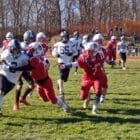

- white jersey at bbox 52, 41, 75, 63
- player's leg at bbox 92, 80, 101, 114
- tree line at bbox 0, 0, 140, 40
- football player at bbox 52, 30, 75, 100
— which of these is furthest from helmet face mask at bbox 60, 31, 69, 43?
tree line at bbox 0, 0, 140, 40

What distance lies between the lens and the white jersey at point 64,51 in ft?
43.5

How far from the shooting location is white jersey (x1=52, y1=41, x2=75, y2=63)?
13.3m

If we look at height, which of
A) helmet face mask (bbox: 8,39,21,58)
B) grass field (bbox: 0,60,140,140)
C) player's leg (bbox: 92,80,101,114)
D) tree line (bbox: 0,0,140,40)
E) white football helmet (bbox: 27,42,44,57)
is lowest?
tree line (bbox: 0,0,140,40)

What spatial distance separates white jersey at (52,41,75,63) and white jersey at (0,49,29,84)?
9.11 ft

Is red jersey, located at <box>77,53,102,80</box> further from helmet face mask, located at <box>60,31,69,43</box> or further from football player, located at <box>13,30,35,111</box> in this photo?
helmet face mask, located at <box>60,31,69,43</box>

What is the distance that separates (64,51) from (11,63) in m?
3.17

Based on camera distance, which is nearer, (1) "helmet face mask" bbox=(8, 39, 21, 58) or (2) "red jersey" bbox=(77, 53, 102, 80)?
(1) "helmet face mask" bbox=(8, 39, 21, 58)

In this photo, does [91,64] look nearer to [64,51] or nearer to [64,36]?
[64,36]

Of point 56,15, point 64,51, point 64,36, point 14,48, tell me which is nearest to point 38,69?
point 14,48

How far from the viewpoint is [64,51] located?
43.9ft

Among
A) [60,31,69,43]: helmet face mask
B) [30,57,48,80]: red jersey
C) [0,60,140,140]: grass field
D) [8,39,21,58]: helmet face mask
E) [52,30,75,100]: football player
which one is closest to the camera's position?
[0,60,140,140]: grass field

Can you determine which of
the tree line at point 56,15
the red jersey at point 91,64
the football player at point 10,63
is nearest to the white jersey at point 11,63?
the football player at point 10,63

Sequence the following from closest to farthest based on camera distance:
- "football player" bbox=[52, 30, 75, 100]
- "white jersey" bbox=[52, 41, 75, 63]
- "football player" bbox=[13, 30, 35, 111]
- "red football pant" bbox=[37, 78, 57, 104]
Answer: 1. "red football pant" bbox=[37, 78, 57, 104]
2. "football player" bbox=[13, 30, 35, 111]
3. "football player" bbox=[52, 30, 75, 100]
4. "white jersey" bbox=[52, 41, 75, 63]

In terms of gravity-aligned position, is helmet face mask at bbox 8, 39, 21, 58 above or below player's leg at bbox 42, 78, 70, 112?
above
